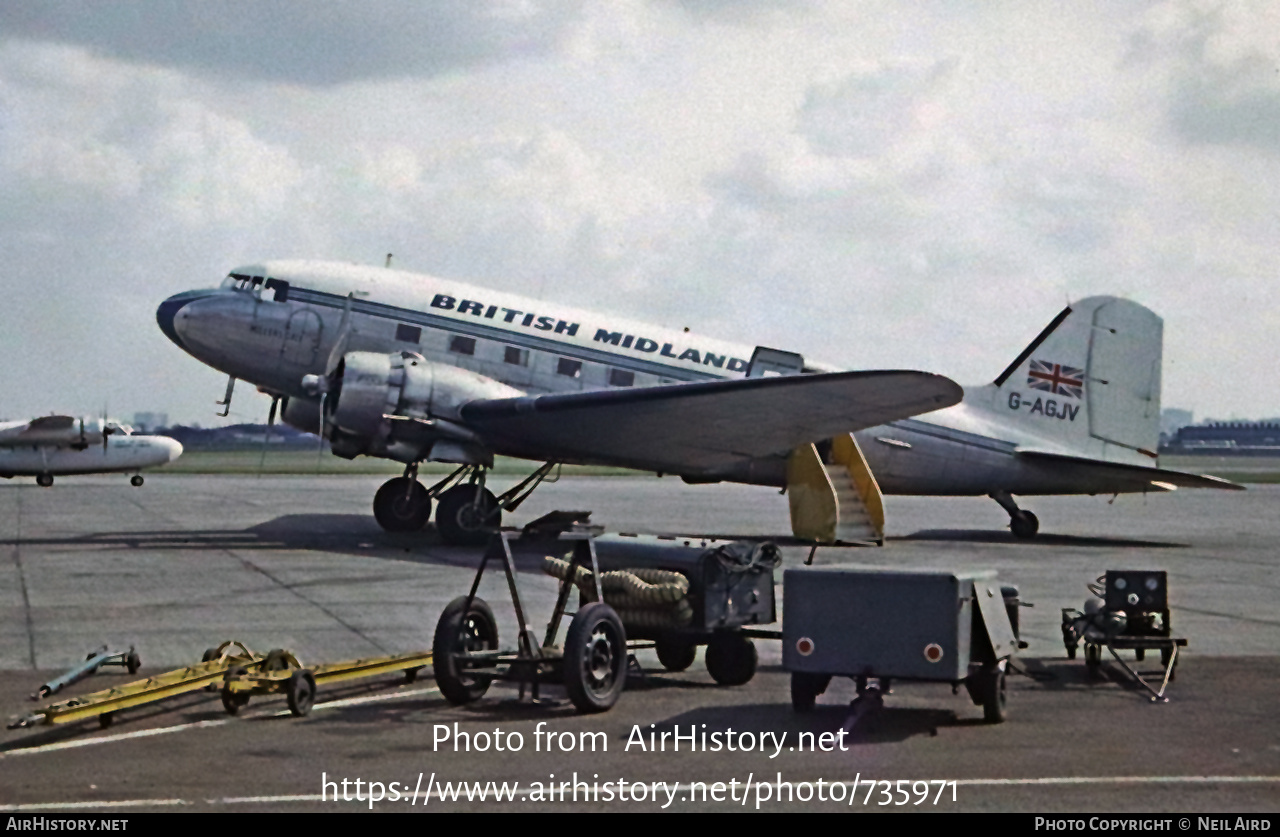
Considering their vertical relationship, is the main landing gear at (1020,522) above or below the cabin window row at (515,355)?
below

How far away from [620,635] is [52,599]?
925 centimetres

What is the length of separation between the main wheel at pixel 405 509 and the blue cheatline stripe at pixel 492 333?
309 centimetres

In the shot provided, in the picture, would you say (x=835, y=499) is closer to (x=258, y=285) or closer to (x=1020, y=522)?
(x=1020, y=522)

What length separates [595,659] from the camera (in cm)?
980

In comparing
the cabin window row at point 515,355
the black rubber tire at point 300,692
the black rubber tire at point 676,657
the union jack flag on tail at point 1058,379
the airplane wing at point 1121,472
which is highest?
the union jack flag on tail at point 1058,379

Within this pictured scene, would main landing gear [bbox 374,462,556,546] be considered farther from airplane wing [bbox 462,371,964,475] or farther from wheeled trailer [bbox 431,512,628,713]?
wheeled trailer [bbox 431,512,628,713]

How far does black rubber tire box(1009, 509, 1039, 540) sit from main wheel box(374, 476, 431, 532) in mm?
12630

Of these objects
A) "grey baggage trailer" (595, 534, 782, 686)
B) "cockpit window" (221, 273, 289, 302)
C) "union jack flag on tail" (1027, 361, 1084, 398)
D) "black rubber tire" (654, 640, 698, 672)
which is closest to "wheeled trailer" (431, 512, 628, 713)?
"grey baggage trailer" (595, 534, 782, 686)

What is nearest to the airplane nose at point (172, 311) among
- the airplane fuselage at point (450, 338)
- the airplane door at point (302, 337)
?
the airplane fuselage at point (450, 338)

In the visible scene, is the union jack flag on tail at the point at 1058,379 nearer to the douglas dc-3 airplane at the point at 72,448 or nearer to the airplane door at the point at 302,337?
the airplane door at the point at 302,337

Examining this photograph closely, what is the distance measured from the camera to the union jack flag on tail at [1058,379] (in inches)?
1093

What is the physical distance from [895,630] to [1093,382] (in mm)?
20183

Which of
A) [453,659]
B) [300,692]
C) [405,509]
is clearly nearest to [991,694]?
[453,659]
